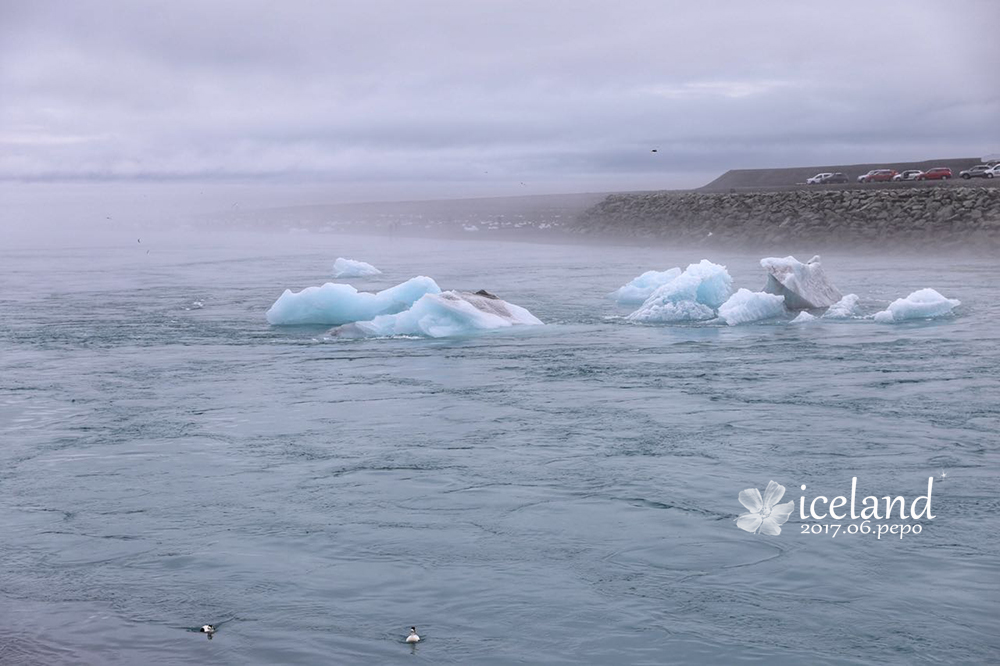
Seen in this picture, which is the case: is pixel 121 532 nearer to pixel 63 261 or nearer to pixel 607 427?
pixel 607 427

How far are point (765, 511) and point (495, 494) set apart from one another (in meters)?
2.07

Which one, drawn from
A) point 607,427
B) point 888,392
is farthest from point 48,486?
point 888,392

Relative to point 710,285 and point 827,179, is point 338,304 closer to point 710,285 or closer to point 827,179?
point 710,285

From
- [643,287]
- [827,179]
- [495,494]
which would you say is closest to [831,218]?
[643,287]

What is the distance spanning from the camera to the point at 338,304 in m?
17.9

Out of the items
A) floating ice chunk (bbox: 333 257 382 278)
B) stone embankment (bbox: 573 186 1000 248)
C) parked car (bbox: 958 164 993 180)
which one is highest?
parked car (bbox: 958 164 993 180)

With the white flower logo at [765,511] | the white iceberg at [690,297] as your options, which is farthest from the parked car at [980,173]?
the white flower logo at [765,511]

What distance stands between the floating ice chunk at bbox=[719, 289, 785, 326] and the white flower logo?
30.6 ft

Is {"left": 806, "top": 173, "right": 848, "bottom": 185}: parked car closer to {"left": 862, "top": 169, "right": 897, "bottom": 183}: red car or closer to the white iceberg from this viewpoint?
{"left": 862, "top": 169, "right": 897, "bottom": 183}: red car

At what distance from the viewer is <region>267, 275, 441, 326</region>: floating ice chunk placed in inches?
698

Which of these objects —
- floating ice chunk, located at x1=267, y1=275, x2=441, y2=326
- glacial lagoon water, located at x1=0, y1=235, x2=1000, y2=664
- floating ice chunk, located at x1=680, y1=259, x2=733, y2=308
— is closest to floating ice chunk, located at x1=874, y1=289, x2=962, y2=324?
glacial lagoon water, located at x1=0, y1=235, x2=1000, y2=664

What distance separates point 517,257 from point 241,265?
10.0m

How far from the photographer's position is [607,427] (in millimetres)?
10062

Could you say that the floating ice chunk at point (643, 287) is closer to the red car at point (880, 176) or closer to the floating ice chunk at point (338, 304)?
the floating ice chunk at point (338, 304)
